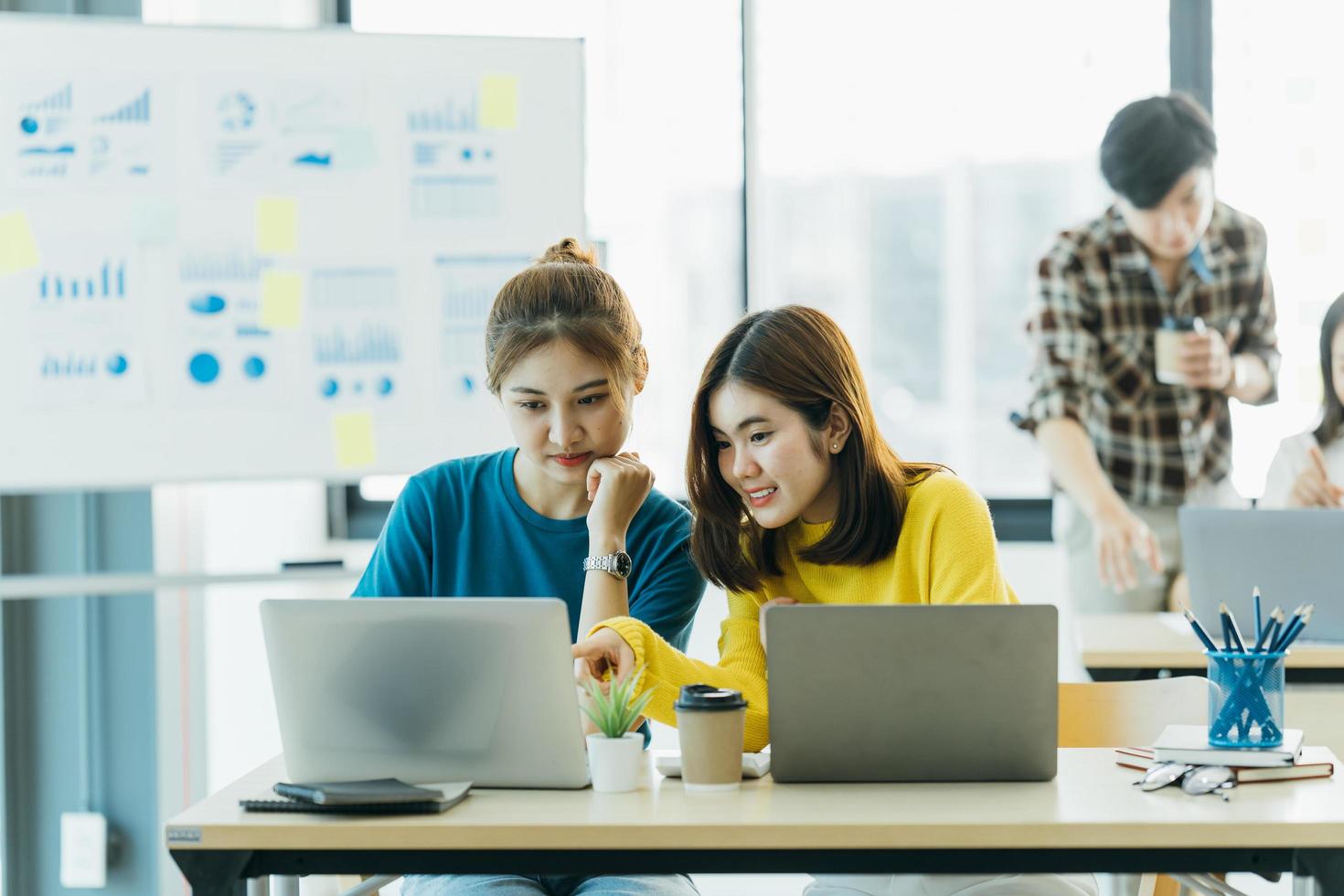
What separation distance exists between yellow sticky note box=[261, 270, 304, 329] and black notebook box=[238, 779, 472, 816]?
5.14 feet

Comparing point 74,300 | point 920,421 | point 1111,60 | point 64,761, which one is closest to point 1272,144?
point 1111,60

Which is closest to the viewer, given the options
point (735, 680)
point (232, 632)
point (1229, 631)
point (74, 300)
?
point (1229, 631)

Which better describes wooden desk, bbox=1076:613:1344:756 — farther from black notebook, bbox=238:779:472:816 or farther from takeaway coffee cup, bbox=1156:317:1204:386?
black notebook, bbox=238:779:472:816

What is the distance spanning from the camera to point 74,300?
104 inches

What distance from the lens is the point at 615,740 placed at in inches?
53.0

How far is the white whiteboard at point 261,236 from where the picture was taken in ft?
8.68

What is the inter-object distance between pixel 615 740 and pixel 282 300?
5.42 ft

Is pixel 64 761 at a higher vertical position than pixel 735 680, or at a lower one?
lower

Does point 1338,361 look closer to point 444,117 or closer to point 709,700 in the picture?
point 444,117

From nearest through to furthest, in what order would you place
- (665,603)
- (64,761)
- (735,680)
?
(735,680) → (665,603) → (64,761)

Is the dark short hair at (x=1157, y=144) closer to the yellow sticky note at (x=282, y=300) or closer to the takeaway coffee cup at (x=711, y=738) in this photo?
the yellow sticky note at (x=282, y=300)

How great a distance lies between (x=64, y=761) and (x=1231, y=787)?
244 centimetres

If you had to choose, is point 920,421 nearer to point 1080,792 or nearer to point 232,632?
point 232,632

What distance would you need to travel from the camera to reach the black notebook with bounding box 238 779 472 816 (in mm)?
1268
